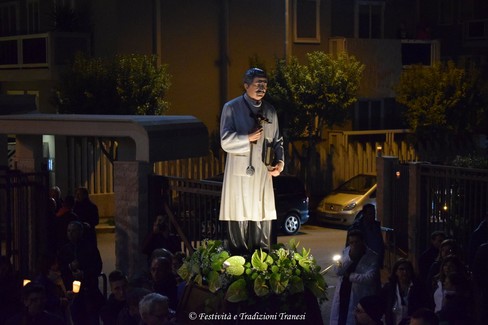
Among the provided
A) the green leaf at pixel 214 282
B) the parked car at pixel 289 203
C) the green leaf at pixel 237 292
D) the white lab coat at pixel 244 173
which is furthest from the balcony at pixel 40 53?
the green leaf at pixel 237 292

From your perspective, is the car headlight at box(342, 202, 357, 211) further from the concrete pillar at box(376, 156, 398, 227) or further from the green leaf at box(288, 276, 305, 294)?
the green leaf at box(288, 276, 305, 294)

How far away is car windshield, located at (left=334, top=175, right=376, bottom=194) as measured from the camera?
85.4 feet

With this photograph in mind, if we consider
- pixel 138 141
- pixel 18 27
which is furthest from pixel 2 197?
pixel 18 27

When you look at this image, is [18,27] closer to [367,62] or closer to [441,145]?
[367,62]

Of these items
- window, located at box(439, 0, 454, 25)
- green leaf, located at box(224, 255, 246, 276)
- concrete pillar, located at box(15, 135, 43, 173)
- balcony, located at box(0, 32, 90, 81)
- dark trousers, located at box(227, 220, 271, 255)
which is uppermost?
window, located at box(439, 0, 454, 25)

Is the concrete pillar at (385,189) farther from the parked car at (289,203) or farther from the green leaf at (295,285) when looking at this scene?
the green leaf at (295,285)

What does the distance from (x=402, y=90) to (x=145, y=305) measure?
24895 millimetres

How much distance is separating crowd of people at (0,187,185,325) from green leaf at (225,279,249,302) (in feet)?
1.90

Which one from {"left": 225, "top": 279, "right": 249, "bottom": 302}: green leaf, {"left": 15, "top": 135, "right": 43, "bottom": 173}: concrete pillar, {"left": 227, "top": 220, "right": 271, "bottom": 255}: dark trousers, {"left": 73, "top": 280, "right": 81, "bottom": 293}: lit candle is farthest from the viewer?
{"left": 15, "top": 135, "right": 43, "bottom": 173}: concrete pillar

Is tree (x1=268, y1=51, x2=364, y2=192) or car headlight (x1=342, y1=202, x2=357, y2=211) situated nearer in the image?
car headlight (x1=342, y1=202, x2=357, y2=211)

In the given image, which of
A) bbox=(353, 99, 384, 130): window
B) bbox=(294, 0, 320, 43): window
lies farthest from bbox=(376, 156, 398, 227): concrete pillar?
bbox=(353, 99, 384, 130): window

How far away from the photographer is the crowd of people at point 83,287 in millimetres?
8547

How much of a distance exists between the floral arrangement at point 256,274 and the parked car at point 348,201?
625 inches

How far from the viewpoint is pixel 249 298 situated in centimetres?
895
